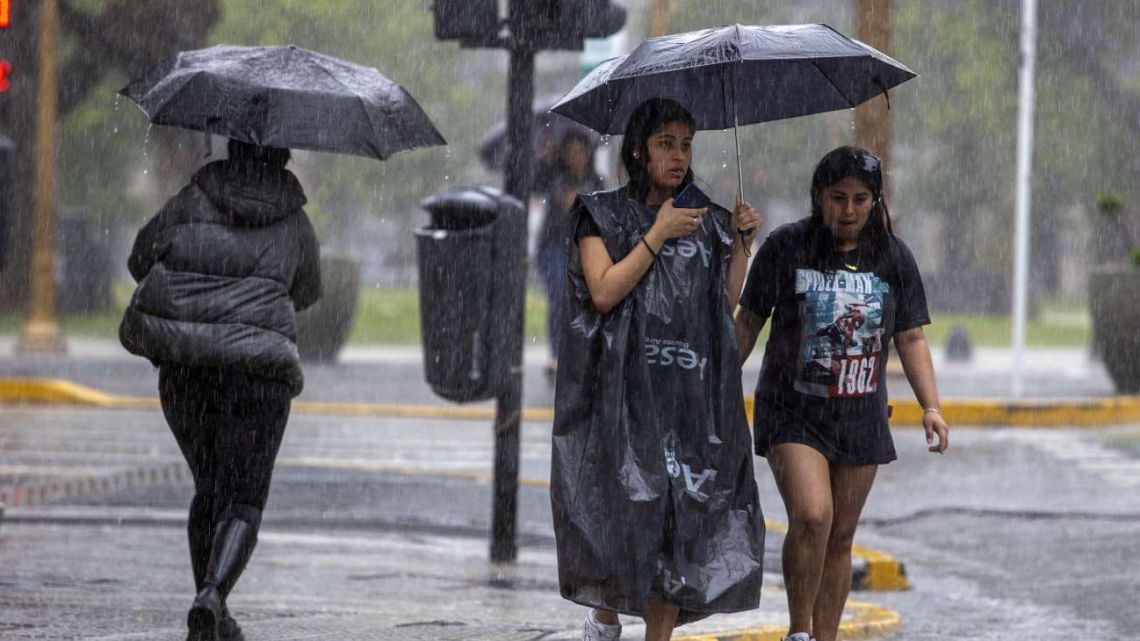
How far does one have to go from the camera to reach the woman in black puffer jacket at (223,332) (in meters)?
6.05

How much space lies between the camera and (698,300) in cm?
522

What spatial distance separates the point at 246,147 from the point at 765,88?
1.73 m

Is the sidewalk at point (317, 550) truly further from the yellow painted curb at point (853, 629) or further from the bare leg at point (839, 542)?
the bare leg at point (839, 542)

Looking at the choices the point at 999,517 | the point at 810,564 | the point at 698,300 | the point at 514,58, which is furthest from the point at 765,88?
A: the point at 999,517

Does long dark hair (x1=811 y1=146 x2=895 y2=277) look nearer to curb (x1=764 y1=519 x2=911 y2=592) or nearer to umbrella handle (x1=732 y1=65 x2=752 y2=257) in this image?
umbrella handle (x1=732 y1=65 x2=752 y2=257)

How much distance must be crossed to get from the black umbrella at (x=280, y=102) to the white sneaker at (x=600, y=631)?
1.73 m

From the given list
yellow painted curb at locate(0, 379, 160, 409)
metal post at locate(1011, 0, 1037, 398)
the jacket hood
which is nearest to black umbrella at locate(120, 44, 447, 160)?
A: the jacket hood

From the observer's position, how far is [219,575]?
597 centimetres

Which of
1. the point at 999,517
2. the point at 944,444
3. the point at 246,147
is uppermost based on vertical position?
the point at 246,147

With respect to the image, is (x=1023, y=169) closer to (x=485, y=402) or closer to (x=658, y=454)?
(x=485, y=402)

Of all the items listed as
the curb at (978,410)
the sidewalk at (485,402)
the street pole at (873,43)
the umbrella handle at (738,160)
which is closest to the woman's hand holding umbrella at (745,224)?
the umbrella handle at (738,160)

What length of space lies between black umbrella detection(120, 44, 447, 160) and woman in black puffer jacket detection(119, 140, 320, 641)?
0.14 m

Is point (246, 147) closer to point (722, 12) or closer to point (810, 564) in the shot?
point (810, 564)

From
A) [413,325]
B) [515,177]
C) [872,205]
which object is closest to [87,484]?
[515,177]
